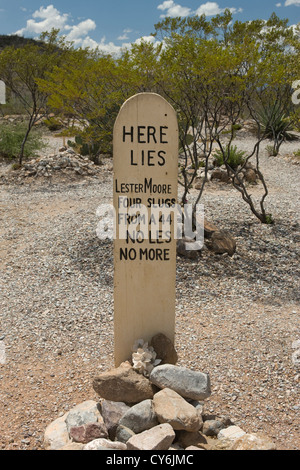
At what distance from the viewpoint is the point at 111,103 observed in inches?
270

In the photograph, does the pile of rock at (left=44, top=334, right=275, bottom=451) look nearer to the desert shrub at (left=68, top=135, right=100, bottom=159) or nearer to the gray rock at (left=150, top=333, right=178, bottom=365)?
the gray rock at (left=150, top=333, right=178, bottom=365)

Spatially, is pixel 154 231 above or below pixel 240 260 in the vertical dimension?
above

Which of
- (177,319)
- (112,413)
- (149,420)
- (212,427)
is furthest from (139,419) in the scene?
(177,319)

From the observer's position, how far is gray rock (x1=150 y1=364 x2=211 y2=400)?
109 inches

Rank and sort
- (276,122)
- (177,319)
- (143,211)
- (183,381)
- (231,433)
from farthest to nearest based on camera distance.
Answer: (276,122), (177,319), (143,211), (183,381), (231,433)

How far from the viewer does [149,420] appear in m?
2.57

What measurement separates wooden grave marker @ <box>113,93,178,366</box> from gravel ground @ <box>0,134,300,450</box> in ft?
2.30

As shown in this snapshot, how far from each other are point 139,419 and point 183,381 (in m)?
0.38

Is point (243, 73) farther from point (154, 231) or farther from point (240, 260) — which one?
point (154, 231)

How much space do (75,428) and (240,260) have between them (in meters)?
3.89

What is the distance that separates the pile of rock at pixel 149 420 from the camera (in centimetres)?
239

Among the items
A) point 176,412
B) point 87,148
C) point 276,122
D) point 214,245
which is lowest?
point 176,412

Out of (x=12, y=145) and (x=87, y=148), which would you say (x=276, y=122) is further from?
(x=12, y=145)

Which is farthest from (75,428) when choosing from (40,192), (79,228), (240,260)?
(40,192)
